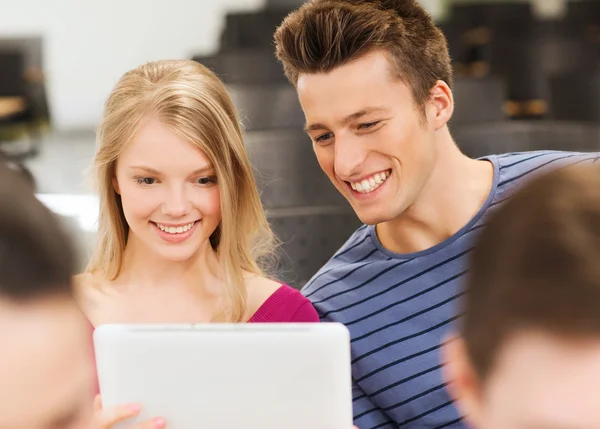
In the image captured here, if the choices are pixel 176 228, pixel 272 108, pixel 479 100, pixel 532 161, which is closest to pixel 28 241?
pixel 176 228

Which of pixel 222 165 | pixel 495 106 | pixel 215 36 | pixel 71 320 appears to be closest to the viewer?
pixel 71 320

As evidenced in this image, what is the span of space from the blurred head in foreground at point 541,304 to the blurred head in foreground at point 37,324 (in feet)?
0.56

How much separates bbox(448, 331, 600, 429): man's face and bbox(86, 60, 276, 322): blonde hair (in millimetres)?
935

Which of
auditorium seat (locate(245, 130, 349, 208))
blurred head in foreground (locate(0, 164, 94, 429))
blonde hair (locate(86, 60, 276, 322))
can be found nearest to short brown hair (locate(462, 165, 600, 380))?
blurred head in foreground (locate(0, 164, 94, 429))

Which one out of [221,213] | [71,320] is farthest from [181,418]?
[221,213]

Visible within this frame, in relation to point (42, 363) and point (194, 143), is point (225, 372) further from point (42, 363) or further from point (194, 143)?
point (194, 143)

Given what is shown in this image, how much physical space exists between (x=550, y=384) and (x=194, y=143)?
97 cm

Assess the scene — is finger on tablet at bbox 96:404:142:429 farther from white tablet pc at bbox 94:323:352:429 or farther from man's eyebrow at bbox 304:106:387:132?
man's eyebrow at bbox 304:106:387:132

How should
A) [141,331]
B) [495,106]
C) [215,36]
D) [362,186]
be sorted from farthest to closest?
[215,36]
[495,106]
[362,186]
[141,331]

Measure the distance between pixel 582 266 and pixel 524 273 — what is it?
0.07ft

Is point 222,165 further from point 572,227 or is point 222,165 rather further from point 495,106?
point 495,106

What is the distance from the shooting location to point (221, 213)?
1289 millimetres

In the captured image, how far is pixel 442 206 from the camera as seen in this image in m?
1.47

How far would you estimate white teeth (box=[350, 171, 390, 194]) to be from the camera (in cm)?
143
